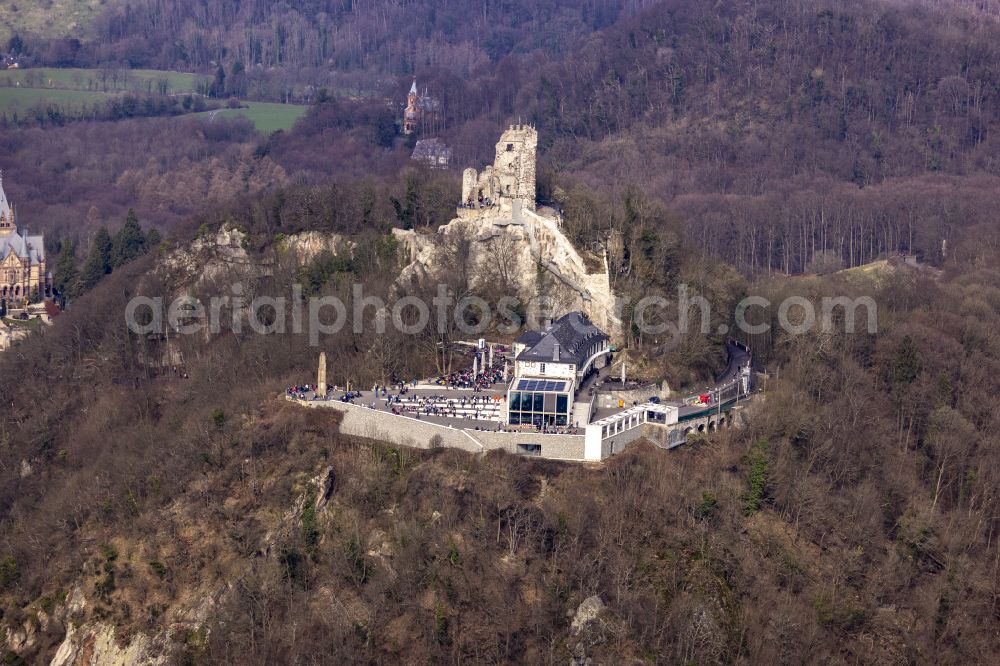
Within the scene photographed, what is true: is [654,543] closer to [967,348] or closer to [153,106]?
[967,348]

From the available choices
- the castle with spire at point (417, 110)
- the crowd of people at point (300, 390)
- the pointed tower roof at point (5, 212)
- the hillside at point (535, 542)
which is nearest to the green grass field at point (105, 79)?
the castle with spire at point (417, 110)

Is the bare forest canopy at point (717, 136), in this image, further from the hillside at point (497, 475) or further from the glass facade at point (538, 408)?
the glass facade at point (538, 408)

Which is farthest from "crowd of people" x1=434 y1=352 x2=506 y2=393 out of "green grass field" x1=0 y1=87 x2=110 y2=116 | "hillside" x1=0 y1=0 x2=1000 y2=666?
"green grass field" x1=0 y1=87 x2=110 y2=116

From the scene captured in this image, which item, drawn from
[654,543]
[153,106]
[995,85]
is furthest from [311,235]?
[153,106]

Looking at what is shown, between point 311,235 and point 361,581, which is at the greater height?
point 311,235

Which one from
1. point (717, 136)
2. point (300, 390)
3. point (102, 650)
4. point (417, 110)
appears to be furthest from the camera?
point (417, 110)

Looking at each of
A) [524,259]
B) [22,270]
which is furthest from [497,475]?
[22,270]

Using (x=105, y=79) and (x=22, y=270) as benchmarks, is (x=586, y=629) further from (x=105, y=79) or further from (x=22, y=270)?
(x=105, y=79)
